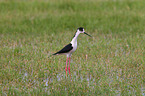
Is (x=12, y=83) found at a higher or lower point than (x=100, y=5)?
lower

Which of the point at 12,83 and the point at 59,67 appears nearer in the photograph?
the point at 12,83

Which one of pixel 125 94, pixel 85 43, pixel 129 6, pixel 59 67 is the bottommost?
pixel 125 94

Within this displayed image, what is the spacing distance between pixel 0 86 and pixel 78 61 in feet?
8.90

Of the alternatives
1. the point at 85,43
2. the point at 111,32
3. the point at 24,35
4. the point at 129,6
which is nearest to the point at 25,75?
the point at 85,43

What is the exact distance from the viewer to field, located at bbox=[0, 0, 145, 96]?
21.4ft

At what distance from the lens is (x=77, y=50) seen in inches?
367

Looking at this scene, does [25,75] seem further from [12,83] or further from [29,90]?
[29,90]

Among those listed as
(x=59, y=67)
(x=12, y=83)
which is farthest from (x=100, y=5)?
(x=12, y=83)

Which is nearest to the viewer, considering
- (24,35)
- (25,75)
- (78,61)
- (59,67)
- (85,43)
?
(25,75)

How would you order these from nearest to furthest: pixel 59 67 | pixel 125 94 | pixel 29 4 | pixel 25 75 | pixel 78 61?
pixel 125 94
pixel 25 75
pixel 59 67
pixel 78 61
pixel 29 4

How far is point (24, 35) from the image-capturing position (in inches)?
451

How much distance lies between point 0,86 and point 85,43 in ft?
14.6

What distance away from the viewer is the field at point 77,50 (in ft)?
21.4

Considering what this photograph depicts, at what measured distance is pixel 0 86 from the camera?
21.1ft
